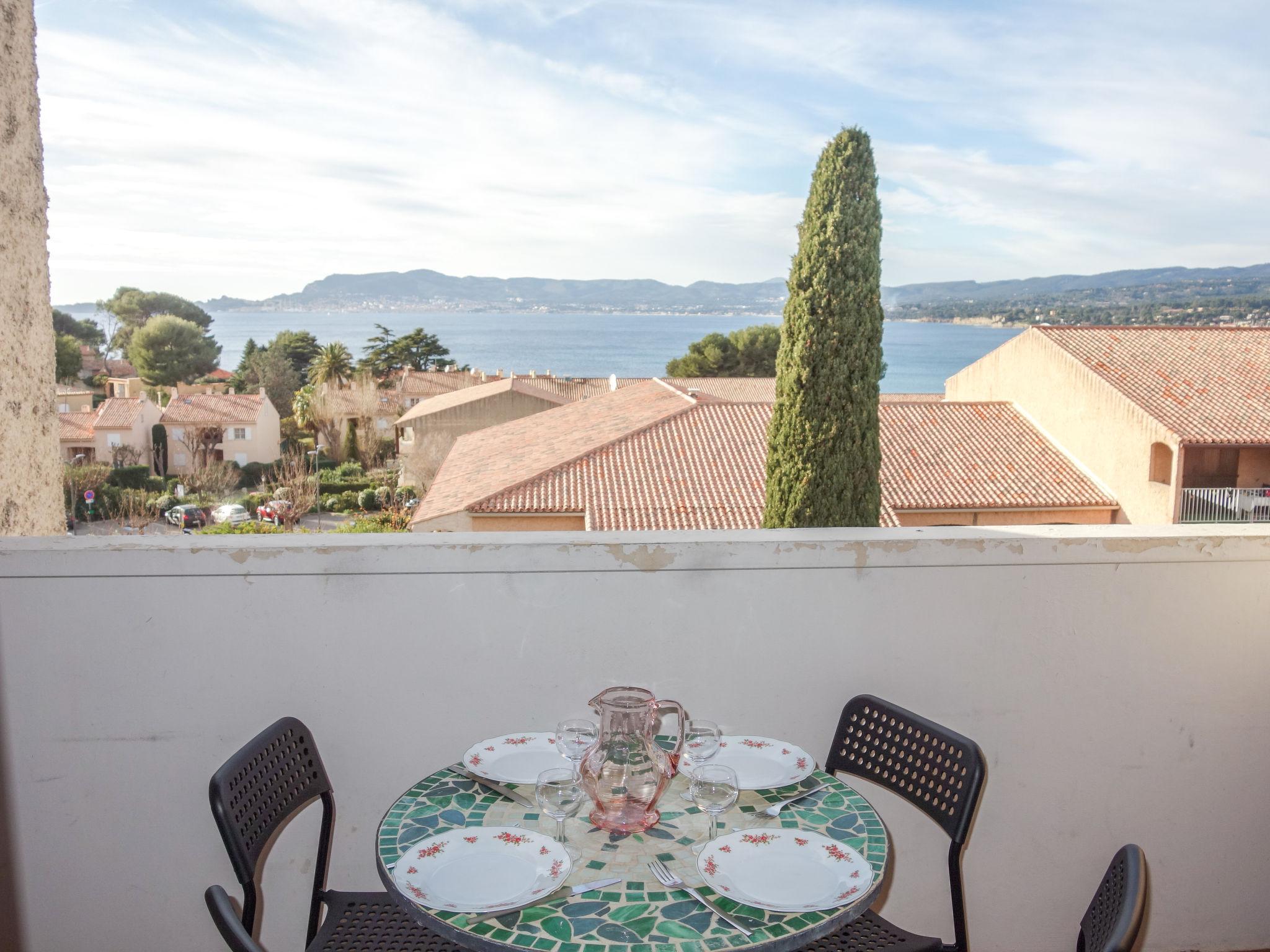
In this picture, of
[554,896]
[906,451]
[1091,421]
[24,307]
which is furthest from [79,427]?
[554,896]

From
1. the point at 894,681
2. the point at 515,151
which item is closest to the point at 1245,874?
the point at 894,681

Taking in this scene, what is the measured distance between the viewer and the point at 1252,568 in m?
2.38

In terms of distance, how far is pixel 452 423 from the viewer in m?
34.6

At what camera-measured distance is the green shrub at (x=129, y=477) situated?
91.4ft

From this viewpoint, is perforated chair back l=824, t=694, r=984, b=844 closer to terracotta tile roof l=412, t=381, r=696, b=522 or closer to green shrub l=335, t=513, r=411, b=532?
terracotta tile roof l=412, t=381, r=696, b=522

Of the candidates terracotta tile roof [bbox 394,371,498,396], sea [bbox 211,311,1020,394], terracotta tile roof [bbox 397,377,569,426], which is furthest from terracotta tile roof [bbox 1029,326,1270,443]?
sea [bbox 211,311,1020,394]

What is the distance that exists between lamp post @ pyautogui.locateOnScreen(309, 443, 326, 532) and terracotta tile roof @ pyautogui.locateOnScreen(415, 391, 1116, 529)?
9.65 m

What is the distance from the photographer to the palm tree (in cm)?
5675

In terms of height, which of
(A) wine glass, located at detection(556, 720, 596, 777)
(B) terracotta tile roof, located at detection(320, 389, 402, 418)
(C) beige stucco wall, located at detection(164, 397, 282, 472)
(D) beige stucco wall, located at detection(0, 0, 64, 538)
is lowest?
(C) beige stucco wall, located at detection(164, 397, 282, 472)

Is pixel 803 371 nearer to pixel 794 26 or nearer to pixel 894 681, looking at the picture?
pixel 894 681

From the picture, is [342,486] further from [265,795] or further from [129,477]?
[265,795]

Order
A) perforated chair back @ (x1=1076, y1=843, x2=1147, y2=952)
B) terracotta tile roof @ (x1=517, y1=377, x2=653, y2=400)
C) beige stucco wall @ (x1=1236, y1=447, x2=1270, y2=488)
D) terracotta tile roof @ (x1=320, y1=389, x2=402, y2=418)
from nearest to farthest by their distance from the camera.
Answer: perforated chair back @ (x1=1076, y1=843, x2=1147, y2=952)
beige stucco wall @ (x1=1236, y1=447, x2=1270, y2=488)
terracotta tile roof @ (x1=517, y1=377, x2=653, y2=400)
terracotta tile roof @ (x1=320, y1=389, x2=402, y2=418)

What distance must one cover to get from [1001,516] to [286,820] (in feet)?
72.9

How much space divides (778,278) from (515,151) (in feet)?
225
